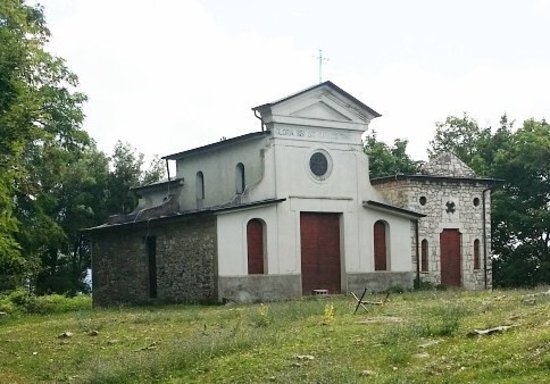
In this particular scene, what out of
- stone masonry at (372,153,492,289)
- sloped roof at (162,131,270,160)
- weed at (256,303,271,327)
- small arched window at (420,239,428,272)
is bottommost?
weed at (256,303,271,327)

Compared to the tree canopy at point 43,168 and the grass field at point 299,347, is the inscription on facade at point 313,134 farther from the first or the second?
the grass field at point 299,347

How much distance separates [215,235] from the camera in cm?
2973

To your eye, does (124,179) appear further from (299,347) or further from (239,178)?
(299,347)

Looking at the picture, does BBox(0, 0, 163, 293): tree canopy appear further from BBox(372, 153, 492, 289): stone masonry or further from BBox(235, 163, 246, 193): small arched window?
BBox(372, 153, 492, 289): stone masonry

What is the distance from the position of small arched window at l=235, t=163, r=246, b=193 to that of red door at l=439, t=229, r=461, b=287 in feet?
31.9

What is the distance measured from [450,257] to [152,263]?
1338cm

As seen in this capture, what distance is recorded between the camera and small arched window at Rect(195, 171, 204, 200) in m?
35.9

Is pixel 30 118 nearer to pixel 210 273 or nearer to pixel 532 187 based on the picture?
pixel 210 273

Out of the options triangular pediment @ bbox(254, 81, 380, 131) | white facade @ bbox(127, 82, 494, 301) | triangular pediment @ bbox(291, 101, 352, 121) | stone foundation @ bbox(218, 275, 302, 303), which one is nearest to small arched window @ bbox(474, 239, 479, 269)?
white facade @ bbox(127, 82, 494, 301)

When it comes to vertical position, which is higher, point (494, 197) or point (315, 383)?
point (494, 197)

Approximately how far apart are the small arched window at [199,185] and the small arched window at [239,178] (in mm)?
2761

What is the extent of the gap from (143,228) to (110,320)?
37.6 feet

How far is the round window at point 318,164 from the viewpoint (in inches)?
1288

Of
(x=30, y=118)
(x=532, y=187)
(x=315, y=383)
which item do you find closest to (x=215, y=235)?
(x=30, y=118)
